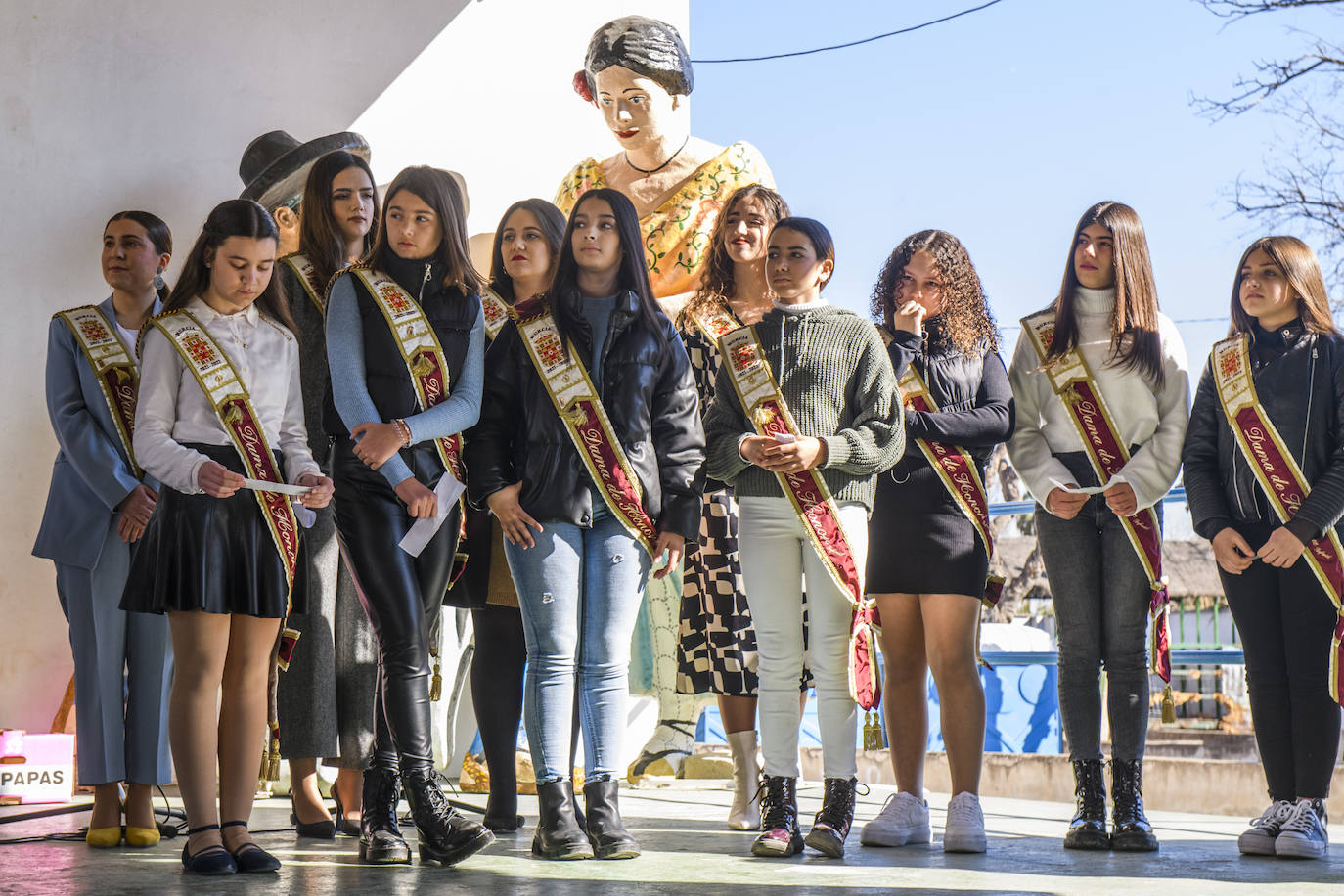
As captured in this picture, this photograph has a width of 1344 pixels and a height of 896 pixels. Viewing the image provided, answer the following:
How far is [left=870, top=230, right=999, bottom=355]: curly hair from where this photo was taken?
3.31m

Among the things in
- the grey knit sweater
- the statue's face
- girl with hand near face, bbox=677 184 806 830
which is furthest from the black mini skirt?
the statue's face

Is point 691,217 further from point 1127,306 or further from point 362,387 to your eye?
point 362,387

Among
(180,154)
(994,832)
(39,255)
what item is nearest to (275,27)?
(180,154)

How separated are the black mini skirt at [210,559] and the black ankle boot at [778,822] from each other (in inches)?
40.6

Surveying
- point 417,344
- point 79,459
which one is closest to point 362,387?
point 417,344

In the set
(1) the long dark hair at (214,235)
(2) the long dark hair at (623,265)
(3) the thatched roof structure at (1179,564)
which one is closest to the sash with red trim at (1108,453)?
(2) the long dark hair at (623,265)

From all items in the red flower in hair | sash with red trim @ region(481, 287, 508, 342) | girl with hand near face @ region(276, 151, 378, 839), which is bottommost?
girl with hand near face @ region(276, 151, 378, 839)

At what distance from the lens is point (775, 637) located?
9.82 ft

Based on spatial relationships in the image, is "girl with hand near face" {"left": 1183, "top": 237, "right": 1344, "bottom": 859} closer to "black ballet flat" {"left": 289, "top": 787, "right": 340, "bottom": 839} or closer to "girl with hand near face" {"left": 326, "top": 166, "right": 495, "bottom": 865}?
"girl with hand near face" {"left": 326, "top": 166, "right": 495, "bottom": 865}

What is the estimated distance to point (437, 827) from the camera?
2658 mm

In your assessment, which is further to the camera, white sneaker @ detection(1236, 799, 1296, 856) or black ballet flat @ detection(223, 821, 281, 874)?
white sneaker @ detection(1236, 799, 1296, 856)

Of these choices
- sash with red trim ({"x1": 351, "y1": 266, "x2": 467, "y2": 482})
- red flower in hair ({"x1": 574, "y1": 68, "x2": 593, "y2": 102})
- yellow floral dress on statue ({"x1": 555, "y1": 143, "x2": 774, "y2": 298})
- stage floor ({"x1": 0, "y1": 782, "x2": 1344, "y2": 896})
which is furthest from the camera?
red flower in hair ({"x1": 574, "y1": 68, "x2": 593, "y2": 102})

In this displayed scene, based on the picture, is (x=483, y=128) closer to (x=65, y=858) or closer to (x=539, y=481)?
(x=539, y=481)

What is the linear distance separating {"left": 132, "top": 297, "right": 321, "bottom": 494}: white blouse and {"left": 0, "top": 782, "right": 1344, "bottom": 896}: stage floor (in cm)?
70
